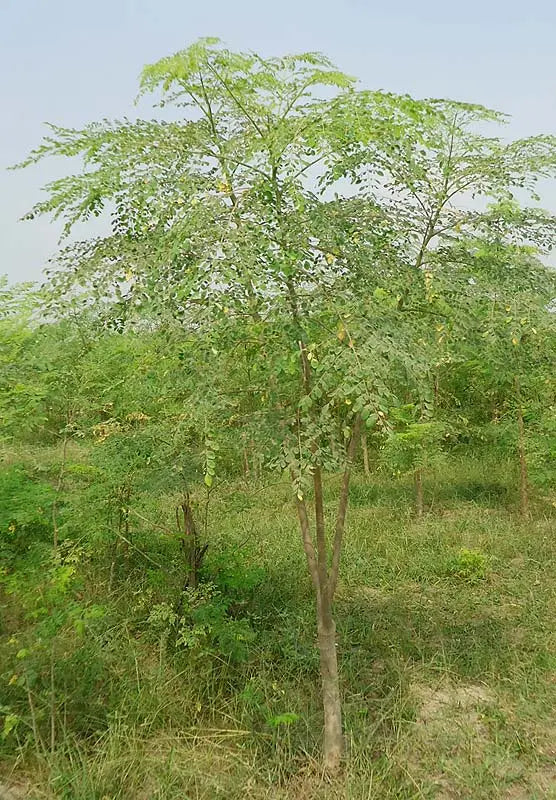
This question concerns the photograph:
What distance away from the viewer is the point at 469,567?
5891 millimetres

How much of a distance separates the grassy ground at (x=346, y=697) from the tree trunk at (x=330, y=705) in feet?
0.30

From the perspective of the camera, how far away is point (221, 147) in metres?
2.99

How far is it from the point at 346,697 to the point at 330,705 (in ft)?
1.94

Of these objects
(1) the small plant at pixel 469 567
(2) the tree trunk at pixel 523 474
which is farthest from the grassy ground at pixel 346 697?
(2) the tree trunk at pixel 523 474

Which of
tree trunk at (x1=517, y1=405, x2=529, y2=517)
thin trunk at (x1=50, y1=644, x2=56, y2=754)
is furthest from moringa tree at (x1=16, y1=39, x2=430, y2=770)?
tree trunk at (x1=517, y1=405, x2=529, y2=517)

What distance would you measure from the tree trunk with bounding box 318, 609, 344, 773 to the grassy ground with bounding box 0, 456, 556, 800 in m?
0.09

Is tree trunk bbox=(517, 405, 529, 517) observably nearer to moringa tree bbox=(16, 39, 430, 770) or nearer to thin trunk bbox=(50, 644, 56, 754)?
moringa tree bbox=(16, 39, 430, 770)

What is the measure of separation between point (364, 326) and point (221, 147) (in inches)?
44.9

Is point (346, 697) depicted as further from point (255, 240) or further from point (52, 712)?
point (255, 240)

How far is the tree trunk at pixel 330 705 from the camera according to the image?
133 inches

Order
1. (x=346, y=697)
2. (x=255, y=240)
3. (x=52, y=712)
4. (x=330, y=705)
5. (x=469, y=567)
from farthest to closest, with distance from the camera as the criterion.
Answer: (x=469, y=567) < (x=346, y=697) < (x=330, y=705) < (x=52, y=712) < (x=255, y=240)

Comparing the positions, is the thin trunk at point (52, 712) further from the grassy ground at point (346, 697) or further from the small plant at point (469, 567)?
the small plant at point (469, 567)

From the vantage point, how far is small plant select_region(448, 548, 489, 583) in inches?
228

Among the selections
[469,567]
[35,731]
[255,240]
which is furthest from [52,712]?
[469,567]
